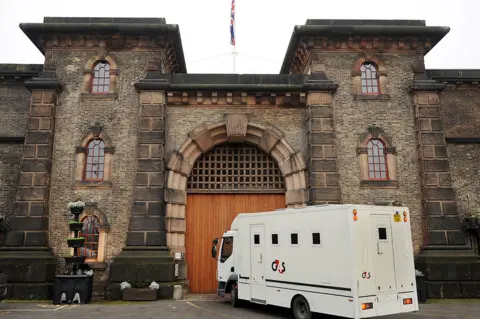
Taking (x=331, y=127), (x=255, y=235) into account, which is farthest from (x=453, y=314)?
(x=331, y=127)

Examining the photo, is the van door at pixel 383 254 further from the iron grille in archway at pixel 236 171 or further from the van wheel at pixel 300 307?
the iron grille in archway at pixel 236 171

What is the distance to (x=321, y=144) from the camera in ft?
51.1

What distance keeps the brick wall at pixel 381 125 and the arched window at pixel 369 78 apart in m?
0.47

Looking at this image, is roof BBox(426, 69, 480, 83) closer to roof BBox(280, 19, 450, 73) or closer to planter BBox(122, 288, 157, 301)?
roof BBox(280, 19, 450, 73)

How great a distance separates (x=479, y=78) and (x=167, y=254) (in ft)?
50.8

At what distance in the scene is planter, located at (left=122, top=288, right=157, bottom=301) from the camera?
44.3 ft

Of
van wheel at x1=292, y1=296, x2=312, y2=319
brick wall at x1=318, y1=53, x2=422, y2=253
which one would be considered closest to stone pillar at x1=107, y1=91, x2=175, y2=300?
van wheel at x1=292, y1=296, x2=312, y2=319

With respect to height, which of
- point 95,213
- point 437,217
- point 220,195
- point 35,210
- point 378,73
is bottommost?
point 437,217

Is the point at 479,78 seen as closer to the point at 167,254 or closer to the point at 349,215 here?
the point at 349,215

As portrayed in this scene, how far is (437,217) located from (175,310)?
10118mm

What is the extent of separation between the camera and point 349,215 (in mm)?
9023

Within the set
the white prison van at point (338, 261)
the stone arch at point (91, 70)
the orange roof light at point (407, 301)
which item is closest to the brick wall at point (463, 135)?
the white prison van at point (338, 261)

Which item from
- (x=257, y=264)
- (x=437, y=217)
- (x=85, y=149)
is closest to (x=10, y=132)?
(x=85, y=149)

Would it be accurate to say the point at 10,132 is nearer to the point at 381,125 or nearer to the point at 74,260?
the point at 74,260
